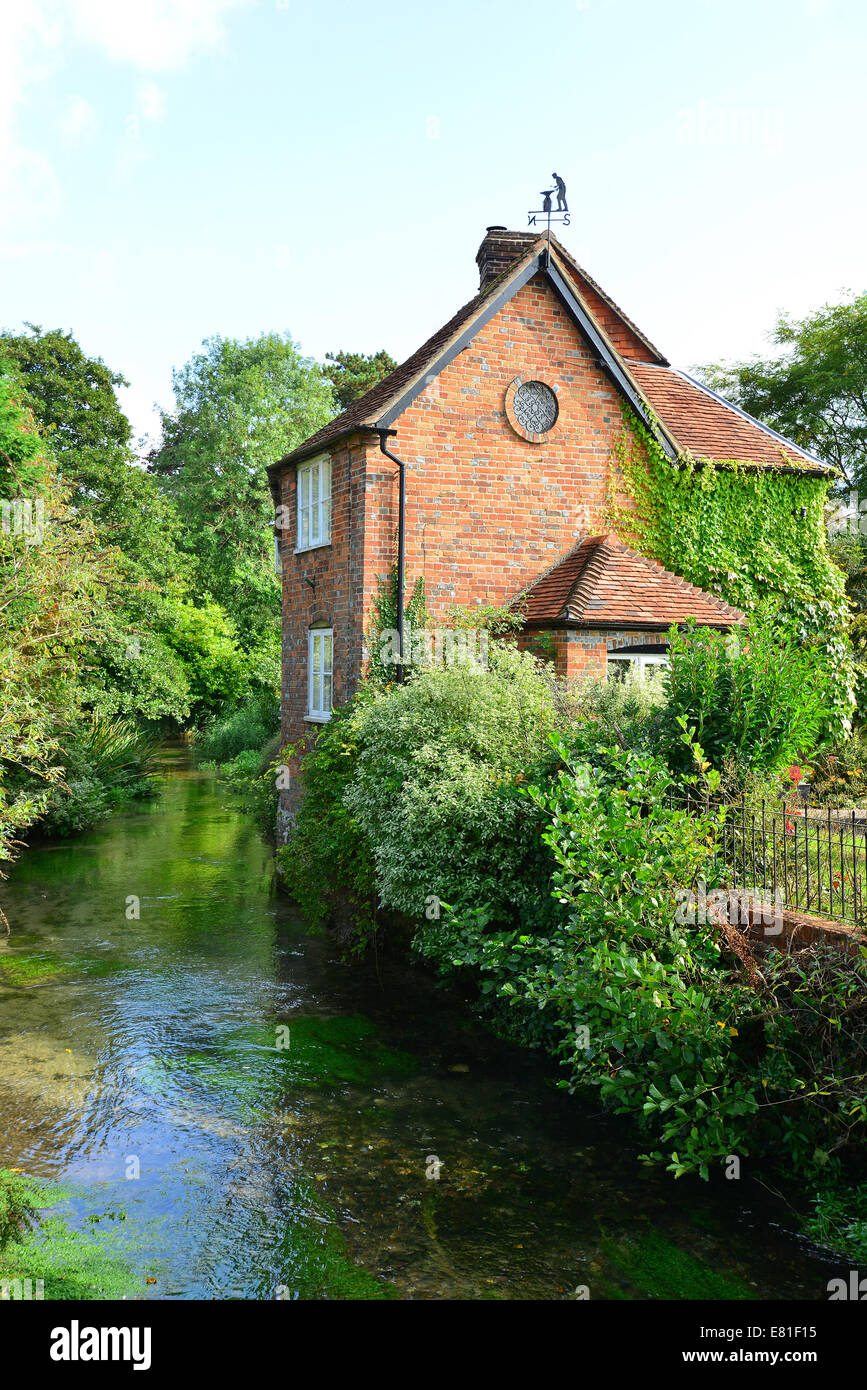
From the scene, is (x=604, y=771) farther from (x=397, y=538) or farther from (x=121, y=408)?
(x=121, y=408)

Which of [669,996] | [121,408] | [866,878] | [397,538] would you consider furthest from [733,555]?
[121,408]

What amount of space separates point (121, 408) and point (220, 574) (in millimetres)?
8643

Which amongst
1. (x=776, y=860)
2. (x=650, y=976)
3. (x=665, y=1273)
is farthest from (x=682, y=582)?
(x=665, y=1273)

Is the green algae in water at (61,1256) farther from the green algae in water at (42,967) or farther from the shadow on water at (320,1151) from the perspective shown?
the green algae in water at (42,967)

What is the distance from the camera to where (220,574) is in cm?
4366

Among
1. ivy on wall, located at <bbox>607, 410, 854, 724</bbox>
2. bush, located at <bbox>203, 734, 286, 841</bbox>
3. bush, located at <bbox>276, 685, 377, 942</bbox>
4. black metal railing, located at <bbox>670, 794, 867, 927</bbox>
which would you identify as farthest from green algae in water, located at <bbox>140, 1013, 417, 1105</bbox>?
ivy on wall, located at <bbox>607, 410, 854, 724</bbox>

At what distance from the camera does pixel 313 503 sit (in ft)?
55.8

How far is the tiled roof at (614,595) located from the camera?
45.6ft

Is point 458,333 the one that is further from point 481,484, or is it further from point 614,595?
point 614,595

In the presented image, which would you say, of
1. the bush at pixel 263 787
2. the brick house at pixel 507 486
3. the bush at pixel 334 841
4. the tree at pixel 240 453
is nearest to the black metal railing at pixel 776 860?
the bush at pixel 334 841

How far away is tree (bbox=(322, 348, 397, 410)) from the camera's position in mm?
55000

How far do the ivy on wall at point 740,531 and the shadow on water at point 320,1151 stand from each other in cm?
828

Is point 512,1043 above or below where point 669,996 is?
below

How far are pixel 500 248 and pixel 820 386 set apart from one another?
20889 millimetres
